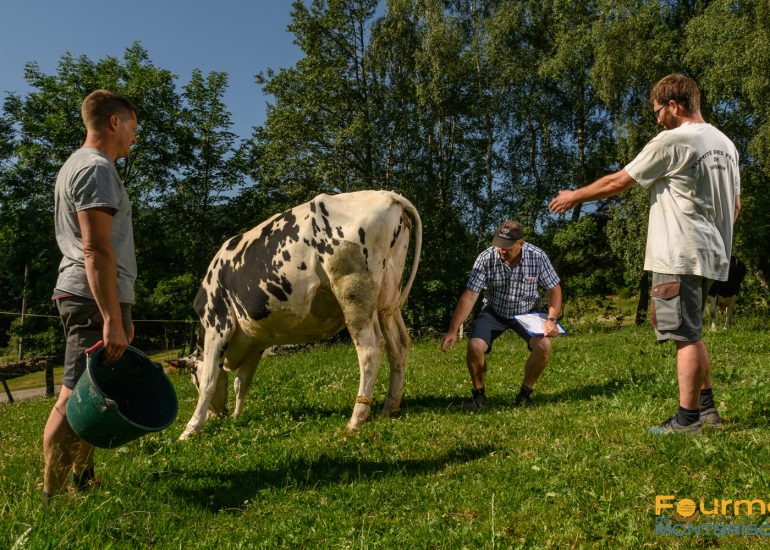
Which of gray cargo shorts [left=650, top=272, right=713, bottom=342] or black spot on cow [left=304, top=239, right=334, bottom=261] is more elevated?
black spot on cow [left=304, top=239, right=334, bottom=261]

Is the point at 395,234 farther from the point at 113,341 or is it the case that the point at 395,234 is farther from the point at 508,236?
the point at 113,341

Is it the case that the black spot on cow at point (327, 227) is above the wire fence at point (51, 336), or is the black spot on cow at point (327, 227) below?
above

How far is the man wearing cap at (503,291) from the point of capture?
6.51 meters

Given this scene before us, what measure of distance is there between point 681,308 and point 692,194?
86 centimetres

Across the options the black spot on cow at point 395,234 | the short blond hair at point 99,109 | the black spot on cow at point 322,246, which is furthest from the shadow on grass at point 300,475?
the short blond hair at point 99,109

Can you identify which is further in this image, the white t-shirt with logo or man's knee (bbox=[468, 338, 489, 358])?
man's knee (bbox=[468, 338, 489, 358])

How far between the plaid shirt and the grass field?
1.14m

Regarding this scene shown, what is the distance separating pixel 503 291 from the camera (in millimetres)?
6816

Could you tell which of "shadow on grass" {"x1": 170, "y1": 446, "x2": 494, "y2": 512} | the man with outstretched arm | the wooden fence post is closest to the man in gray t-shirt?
"shadow on grass" {"x1": 170, "y1": 446, "x2": 494, "y2": 512}

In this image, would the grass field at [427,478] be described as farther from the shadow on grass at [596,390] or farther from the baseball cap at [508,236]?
the baseball cap at [508,236]

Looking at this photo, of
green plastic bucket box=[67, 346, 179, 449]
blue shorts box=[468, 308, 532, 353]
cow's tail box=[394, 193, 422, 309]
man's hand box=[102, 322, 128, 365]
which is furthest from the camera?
A: blue shorts box=[468, 308, 532, 353]

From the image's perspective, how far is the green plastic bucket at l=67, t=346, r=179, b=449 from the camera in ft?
11.1

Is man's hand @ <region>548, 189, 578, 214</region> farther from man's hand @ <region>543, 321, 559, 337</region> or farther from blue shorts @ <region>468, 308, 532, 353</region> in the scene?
blue shorts @ <region>468, 308, 532, 353</region>

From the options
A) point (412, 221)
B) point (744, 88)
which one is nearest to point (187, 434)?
point (412, 221)
